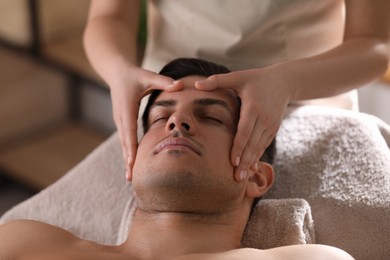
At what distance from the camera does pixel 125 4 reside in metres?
1.83

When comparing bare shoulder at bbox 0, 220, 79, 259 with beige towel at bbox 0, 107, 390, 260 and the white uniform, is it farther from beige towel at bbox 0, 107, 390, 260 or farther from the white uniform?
the white uniform

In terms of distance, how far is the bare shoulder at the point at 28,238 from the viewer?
1.44 m

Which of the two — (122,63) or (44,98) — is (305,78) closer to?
(122,63)

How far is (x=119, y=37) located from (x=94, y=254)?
0.55 metres

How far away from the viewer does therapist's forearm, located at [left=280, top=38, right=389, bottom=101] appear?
5.09 ft

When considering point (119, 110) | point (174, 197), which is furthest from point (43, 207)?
point (174, 197)

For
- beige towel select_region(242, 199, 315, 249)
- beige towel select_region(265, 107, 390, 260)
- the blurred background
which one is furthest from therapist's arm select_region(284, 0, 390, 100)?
the blurred background

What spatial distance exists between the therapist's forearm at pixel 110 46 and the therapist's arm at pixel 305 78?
0.77 ft

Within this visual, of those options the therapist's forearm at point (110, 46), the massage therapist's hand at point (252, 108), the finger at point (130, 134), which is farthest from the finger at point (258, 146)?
the therapist's forearm at point (110, 46)

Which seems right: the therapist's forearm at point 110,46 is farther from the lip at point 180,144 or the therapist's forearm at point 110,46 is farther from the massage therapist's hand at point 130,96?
the lip at point 180,144

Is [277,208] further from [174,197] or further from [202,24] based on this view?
[202,24]

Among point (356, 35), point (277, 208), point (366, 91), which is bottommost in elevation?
point (366, 91)

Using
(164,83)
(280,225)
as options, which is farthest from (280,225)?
(164,83)

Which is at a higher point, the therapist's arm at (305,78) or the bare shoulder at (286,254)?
the therapist's arm at (305,78)
